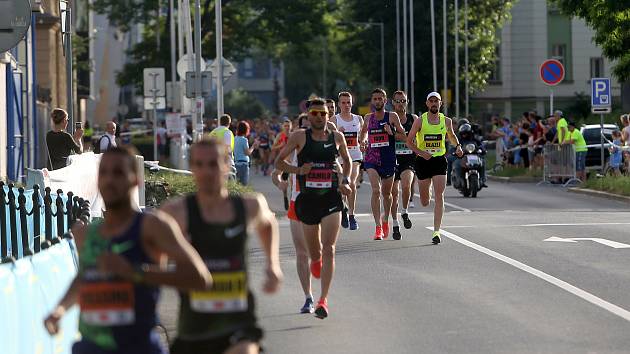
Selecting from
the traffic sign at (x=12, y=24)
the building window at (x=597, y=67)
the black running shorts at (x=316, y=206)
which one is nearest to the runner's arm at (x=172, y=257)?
the black running shorts at (x=316, y=206)

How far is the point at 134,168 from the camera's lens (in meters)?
6.11

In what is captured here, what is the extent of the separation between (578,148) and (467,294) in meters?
23.8

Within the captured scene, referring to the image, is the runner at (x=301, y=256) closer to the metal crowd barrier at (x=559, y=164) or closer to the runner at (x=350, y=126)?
the runner at (x=350, y=126)

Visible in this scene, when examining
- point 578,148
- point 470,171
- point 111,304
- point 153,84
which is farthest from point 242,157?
point 111,304

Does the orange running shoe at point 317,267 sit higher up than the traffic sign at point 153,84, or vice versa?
the traffic sign at point 153,84

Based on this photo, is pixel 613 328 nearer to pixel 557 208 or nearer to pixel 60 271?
pixel 60 271

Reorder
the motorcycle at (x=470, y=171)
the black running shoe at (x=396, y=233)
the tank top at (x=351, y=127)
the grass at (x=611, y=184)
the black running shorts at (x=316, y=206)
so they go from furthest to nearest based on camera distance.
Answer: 1. the motorcycle at (x=470, y=171)
2. the grass at (x=611, y=184)
3. the tank top at (x=351, y=127)
4. the black running shoe at (x=396, y=233)
5. the black running shorts at (x=316, y=206)

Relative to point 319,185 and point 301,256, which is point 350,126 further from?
point 301,256

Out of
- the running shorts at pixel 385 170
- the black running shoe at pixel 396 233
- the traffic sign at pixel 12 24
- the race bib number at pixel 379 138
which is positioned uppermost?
the traffic sign at pixel 12 24

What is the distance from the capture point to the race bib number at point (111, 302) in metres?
6.15

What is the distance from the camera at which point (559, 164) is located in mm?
38062

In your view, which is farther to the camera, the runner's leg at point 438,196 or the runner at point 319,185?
the runner's leg at point 438,196

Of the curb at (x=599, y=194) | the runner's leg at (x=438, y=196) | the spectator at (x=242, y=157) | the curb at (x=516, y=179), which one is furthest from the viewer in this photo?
the curb at (x=516, y=179)

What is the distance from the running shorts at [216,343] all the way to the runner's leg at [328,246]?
5416 mm
